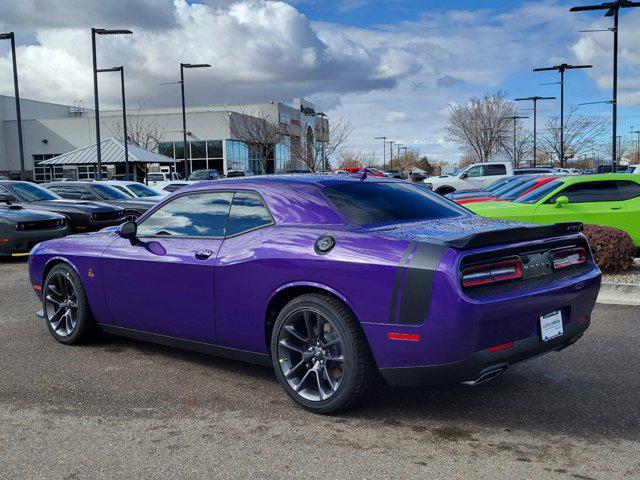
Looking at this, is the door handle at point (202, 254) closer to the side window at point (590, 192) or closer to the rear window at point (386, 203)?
the rear window at point (386, 203)

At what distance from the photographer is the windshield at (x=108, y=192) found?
1725 centimetres

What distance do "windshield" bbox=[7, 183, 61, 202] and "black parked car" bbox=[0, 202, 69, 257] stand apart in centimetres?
212

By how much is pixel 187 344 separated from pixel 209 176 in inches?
1627

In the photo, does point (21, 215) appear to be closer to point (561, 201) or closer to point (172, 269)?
point (172, 269)

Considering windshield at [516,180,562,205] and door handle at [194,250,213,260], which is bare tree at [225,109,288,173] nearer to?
windshield at [516,180,562,205]

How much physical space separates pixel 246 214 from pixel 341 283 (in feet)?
3.72

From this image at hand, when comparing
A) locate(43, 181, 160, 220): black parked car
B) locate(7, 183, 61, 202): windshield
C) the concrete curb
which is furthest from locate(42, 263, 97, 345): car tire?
locate(43, 181, 160, 220): black parked car

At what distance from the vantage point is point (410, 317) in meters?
3.77

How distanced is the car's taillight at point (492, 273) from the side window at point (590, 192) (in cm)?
731

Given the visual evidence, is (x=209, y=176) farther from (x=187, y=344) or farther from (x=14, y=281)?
(x=187, y=344)

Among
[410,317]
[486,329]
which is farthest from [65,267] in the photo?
[486,329]

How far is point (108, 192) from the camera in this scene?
17516mm

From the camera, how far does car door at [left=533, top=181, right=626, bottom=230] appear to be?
10.5 m

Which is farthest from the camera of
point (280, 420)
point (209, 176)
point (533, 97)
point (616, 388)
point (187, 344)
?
point (209, 176)
